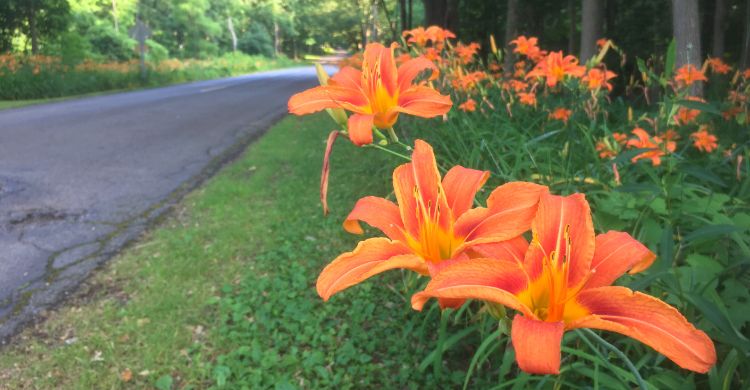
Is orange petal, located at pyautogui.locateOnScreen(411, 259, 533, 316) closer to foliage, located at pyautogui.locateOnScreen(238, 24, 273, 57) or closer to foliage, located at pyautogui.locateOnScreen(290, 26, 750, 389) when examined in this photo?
foliage, located at pyautogui.locateOnScreen(290, 26, 750, 389)

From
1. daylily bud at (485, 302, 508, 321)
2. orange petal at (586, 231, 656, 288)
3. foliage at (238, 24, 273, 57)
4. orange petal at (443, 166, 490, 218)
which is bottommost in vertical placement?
daylily bud at (485, 302, 508, 321)

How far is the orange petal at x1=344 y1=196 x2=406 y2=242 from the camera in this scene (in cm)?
84

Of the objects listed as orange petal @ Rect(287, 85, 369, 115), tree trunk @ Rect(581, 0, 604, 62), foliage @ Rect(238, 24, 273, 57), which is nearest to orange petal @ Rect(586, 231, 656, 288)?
orange petal @ Rect(287, 85, 369, 115)

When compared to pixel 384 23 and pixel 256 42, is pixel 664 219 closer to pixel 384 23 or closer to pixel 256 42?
pixel 384 23

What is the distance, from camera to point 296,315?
260 cm

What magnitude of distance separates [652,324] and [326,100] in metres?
0.67

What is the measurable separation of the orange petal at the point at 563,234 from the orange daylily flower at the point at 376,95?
327mm

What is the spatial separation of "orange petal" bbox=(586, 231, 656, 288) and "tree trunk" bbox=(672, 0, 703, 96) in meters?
2.97

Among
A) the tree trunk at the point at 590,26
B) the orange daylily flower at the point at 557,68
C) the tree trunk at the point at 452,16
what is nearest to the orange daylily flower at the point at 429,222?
the orange daylily flower at the point at 557,68

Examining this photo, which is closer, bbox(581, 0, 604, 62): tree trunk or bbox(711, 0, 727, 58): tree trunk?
bbox(581, 0, 604, 62): tree trunk

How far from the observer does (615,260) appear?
2.32 feet

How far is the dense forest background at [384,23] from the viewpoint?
6.44 meters

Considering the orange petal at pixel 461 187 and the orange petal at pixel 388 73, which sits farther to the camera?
the orange petal at pixel 388 73

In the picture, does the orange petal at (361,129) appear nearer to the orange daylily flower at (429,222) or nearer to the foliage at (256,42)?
the orange daylily flower at (429,222)
